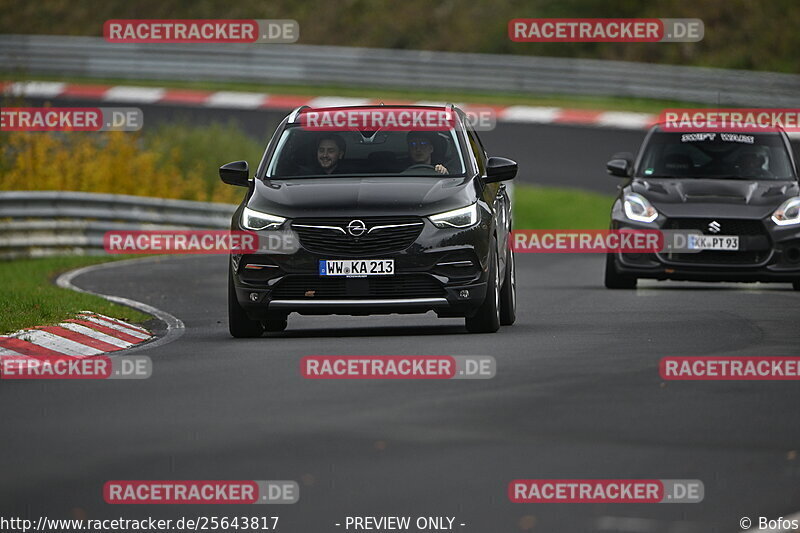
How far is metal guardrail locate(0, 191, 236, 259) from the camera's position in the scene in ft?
83.8

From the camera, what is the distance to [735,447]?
858cm

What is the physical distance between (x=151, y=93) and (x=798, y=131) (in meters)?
15.3

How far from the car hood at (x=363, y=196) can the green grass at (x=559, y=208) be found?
57.0 ft

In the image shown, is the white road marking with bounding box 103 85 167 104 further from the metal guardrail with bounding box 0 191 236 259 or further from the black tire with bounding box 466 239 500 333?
the black tire with bounding box 466 239 500 333

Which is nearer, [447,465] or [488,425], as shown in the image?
[447,465]

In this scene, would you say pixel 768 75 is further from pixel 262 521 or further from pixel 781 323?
pixel 262 521

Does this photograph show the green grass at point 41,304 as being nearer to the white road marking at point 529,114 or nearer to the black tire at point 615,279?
the black tire at point 615,279

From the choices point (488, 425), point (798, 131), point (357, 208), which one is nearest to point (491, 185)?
point (357, 208)

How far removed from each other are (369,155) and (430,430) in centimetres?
548

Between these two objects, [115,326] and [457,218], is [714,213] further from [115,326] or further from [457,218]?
[115,326]

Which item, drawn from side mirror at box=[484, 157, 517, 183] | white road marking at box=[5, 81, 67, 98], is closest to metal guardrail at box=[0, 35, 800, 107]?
white road marking at box=[5, 81, 67, 98]

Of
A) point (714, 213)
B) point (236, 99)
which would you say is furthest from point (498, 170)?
point (236, 99)

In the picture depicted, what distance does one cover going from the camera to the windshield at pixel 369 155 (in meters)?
14.1

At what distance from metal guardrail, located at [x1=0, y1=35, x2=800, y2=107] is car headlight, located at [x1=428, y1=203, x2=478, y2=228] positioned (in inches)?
1053
